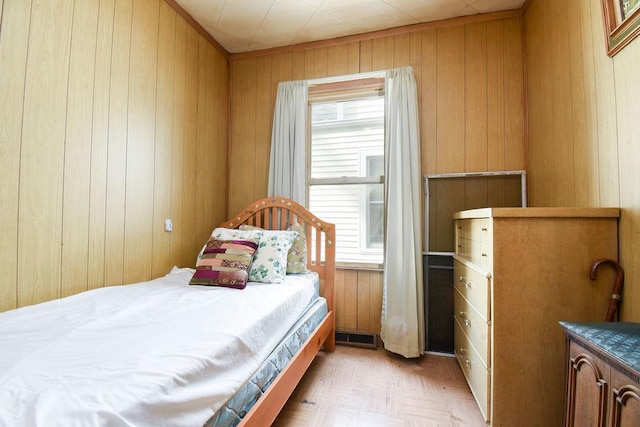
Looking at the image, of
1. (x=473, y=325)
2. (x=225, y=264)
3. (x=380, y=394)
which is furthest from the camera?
(x=225, y=264)

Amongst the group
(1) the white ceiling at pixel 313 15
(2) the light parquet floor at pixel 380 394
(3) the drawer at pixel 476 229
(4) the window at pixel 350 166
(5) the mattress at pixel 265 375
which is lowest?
(2) the light parquet floor at pixel 380 394

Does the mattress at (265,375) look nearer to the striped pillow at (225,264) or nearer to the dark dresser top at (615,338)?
the striped pillow at (225,264)

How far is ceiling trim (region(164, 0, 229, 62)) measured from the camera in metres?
2.27

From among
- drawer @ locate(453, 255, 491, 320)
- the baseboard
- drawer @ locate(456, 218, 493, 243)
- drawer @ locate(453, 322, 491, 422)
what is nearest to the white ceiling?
drawer @ locate(456, 218, 493, 243)

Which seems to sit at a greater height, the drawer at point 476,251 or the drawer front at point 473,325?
the drawer at point 476,251

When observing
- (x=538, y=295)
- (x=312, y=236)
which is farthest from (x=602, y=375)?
(x=312, y=236)

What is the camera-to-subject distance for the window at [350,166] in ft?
8.59

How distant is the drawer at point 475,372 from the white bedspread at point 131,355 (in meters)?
1.07

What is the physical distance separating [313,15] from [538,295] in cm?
250

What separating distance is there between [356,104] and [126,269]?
226 centimetres

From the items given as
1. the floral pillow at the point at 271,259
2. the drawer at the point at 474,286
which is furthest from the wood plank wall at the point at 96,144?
the drawer at the point at 474,286

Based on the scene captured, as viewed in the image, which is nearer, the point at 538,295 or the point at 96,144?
the point at 538,295

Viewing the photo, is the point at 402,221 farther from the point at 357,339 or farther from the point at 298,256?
the point at 357,339

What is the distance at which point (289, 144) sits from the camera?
2713 millimetres
